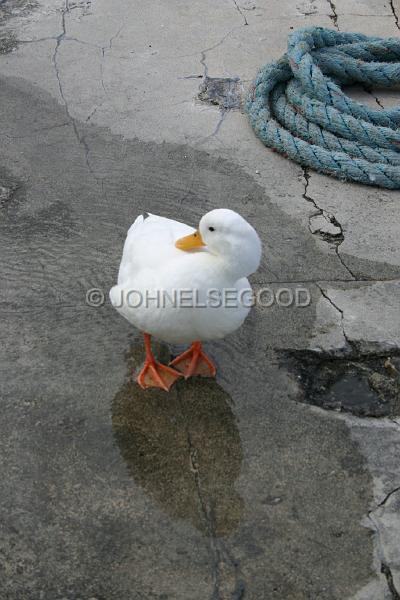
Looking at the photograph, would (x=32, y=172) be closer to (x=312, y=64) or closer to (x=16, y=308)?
(x=16, y=308)

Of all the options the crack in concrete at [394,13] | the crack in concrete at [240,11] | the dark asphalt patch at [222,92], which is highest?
the crack in concrete at [240,11]

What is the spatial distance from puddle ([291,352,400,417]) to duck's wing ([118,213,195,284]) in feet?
2.72

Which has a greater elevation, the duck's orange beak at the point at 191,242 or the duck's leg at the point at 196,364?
the duck's orange beak at the point at 191,242

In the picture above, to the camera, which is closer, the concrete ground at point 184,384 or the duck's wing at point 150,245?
the concrete ground at point 184,384

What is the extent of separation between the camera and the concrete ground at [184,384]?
250cm

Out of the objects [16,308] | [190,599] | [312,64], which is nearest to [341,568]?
[190,599]

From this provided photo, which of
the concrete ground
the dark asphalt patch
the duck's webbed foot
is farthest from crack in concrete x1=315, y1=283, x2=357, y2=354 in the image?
the dark asphalt patch

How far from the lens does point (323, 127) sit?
4.62 m

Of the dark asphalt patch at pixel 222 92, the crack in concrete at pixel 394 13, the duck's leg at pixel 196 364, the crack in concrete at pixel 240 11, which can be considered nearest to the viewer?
the duck's leg at pixel 196 364

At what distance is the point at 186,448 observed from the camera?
9.37ft

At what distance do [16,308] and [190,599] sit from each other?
69.1 inches

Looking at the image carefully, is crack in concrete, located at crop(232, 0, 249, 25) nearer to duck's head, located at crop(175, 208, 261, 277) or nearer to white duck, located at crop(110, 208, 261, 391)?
white duck, located at crop(110, 208, 261, 391)

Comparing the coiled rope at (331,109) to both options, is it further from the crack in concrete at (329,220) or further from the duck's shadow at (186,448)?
the duck's shadow at (186,448)

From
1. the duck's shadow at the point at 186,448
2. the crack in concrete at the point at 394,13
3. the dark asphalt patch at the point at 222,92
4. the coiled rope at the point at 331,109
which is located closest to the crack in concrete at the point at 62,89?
the dark asphalt patch at the point at 222,92
